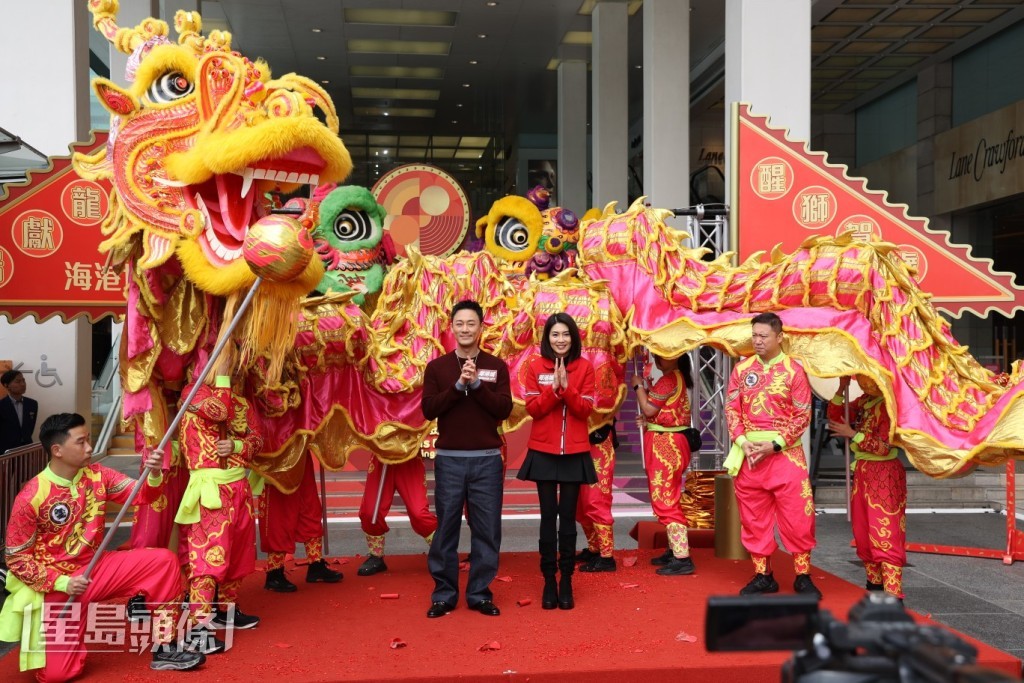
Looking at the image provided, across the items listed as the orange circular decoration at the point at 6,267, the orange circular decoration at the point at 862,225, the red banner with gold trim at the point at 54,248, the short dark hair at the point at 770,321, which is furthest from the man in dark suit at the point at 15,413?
the orange circular decoration at the point at 862,225

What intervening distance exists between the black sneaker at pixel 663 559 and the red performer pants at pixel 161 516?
250cm

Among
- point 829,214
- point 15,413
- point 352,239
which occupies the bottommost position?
point 15,413

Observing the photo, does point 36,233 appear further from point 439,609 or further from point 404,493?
point 439,609

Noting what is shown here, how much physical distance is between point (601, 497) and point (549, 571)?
809mm

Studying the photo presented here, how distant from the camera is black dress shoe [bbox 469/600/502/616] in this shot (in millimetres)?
4039

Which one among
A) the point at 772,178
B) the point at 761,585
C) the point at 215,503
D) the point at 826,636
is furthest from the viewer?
the point at 772,178

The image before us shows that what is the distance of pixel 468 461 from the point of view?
4043 millimetres

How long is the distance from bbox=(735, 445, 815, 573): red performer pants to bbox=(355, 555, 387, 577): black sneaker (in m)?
1.84

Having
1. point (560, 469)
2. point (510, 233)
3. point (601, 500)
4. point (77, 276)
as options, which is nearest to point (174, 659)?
point (560, 469)

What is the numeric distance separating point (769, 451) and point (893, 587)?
82 cm

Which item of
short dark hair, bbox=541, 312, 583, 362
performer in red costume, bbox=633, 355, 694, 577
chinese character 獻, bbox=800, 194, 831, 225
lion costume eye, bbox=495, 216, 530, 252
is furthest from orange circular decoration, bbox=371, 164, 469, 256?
short dark hair, bbox=541, 312, 583, 362

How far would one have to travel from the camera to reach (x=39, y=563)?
328 centimetres

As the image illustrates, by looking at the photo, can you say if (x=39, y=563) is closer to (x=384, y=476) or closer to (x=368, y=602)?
(x=368, y=602)

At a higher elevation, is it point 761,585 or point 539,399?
point 539,399
